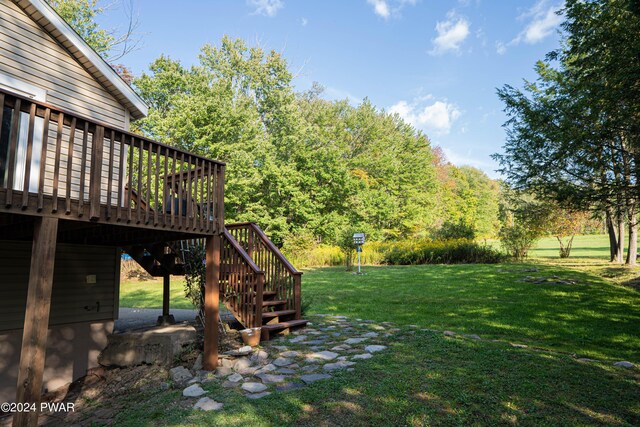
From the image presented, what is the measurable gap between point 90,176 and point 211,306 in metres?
2.38

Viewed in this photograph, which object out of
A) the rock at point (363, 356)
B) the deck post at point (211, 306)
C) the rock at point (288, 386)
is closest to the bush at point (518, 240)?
the rock at point (363, 356)

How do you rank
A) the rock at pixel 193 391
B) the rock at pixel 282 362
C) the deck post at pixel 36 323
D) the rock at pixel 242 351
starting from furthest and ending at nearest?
the rock at pixel 242 351 < the rock at pixel 282 362 < the rock at pixel 193 391 < the deck post at pixel 36 323

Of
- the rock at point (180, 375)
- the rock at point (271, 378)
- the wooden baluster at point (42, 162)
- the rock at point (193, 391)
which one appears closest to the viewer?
the wooden baluster at point (42, 162)

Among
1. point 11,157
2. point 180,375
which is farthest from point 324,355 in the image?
point 11,157

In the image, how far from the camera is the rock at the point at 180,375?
15.9ft

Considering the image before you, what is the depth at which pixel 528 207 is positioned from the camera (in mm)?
16844

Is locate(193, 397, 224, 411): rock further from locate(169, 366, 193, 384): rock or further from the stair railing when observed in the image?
the stair railing

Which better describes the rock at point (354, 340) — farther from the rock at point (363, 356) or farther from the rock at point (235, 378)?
the rock at point (235, 378)

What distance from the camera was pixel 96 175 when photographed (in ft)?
13.2

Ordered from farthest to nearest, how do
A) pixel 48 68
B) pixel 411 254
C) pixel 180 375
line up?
pixel 411 254 < pixel 48 68 < pixel 180 375

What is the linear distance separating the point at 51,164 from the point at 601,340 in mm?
9130

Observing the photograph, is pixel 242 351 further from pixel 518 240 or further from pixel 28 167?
pixel 518 240

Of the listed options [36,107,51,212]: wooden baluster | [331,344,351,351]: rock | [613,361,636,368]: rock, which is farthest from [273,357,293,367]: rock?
[613,361,636,368]: rock

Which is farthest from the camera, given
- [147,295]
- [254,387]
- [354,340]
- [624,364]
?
[147,295]
